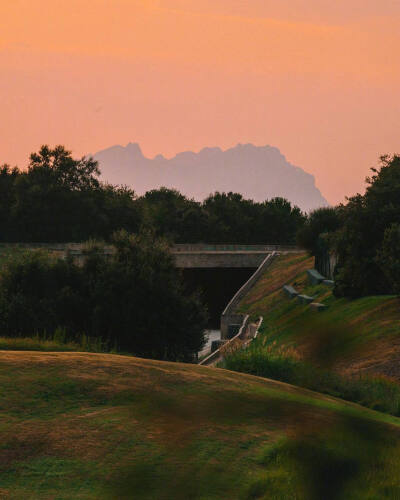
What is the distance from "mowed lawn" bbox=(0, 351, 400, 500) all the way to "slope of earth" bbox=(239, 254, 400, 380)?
0.32m

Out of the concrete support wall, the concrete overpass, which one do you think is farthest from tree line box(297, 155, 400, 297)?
the concrete overpass

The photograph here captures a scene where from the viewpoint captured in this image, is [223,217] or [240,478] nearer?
[240,478]

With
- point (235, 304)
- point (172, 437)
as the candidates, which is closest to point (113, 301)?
point (235, 304)

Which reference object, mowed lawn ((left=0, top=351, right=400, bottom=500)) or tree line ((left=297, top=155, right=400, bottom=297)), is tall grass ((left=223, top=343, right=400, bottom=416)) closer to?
mowed lawn ((left=0, top=351, right=400, bottom=500))

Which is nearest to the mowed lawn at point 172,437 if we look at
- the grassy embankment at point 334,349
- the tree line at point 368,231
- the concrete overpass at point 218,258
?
the grassy embankment at point 334,349

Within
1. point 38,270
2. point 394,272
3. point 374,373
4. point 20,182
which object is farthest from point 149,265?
point 20,182

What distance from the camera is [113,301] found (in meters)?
47.6

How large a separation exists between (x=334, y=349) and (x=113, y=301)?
46.1 meters

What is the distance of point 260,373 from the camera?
2119cm

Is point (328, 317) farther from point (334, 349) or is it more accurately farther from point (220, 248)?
point (220, 248)

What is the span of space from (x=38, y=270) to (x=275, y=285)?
3087 centimetres

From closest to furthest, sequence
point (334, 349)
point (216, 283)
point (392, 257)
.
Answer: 1. point (334, 349)
2. point (392, 257)
3. point (216, 283)

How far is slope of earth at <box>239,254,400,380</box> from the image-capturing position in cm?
235

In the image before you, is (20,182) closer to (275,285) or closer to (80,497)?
(275,285)
